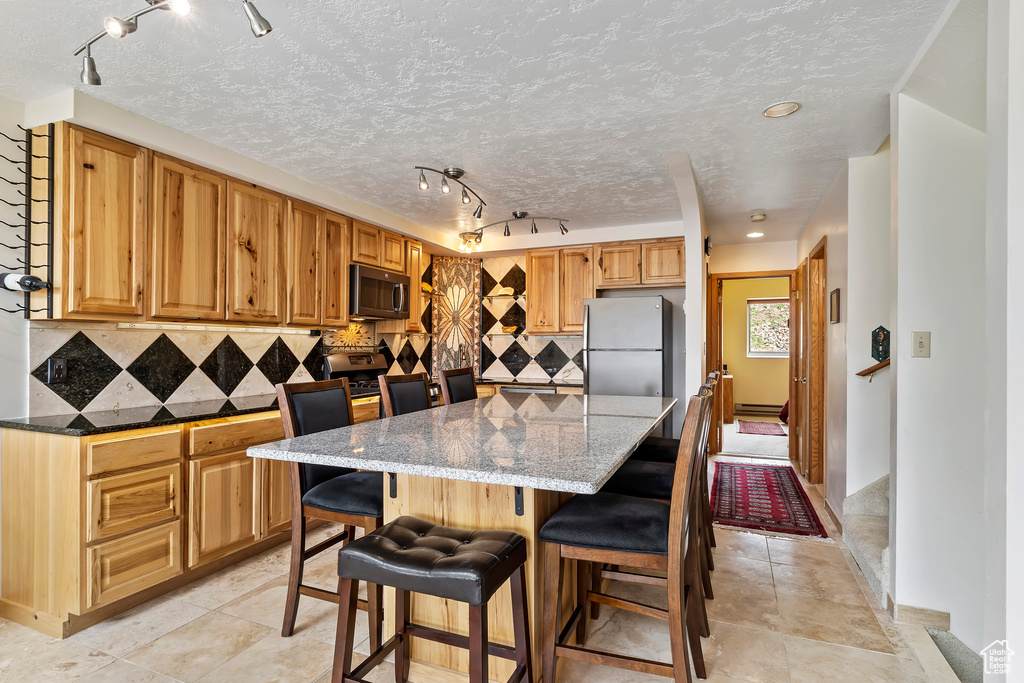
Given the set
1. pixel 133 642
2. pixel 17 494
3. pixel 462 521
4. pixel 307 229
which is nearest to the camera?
pixel 462 521

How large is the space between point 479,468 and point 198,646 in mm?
1629

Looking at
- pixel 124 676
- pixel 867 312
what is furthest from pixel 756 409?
pixel 124 676

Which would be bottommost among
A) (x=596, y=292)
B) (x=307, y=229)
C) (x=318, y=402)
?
(x=318, y=402)

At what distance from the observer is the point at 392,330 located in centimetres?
468

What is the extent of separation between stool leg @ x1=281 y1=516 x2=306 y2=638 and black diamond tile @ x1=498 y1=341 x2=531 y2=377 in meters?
3.60

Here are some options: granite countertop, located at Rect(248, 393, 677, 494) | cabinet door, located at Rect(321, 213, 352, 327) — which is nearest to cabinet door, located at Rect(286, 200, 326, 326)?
cabinet door, located at Rect(321, 213, 352, 327)

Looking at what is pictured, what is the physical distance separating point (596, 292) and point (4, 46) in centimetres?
409

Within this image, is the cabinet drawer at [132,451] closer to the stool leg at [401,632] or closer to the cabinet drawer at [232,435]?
the cabinet drawer at [232,435]

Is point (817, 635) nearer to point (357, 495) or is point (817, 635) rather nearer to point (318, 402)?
point (357, 495)

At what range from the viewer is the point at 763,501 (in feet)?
12.7

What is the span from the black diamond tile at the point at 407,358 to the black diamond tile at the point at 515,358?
965 millimetres

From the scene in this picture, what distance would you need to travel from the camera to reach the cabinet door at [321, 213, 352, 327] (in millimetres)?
3736

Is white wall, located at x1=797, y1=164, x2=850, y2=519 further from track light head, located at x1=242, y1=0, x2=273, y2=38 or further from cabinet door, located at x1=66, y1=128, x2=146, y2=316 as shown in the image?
cabinet door, located at x1=66, y1=128, x2=146, y2=316

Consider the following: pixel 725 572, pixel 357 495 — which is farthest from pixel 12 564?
pixel 725 572
